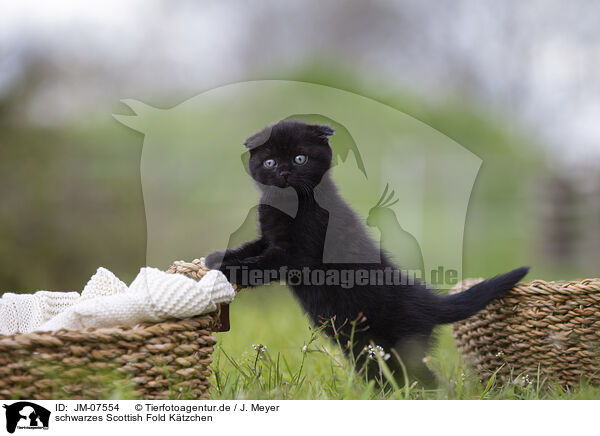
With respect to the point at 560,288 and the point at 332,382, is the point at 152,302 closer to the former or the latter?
the point at 332,382

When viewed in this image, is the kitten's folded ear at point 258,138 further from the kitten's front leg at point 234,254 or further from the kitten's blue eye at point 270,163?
the kitten's front leg at point 234,254

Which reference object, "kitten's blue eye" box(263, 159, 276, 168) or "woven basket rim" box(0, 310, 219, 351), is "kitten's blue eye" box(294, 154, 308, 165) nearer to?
"kitten's blue eye" box(263, 159, 276, 168)

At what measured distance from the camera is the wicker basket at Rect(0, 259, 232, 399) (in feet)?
2.68

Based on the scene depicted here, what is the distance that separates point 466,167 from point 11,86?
62.2 inches

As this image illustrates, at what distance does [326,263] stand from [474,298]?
1.02 feet

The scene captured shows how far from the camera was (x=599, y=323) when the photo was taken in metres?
1.09

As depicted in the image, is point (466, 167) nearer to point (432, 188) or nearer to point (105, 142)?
point (432, 188)

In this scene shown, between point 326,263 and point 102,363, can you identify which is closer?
point 102,363

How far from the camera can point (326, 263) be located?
1119 millimetres

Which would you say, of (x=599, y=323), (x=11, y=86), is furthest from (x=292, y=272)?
(x=11, y=86)

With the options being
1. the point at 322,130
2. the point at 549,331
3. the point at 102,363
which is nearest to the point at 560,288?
the point at 549,331

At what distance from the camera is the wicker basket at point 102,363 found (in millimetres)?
816
